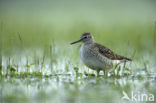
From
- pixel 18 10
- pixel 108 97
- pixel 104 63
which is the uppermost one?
pixel 18 10

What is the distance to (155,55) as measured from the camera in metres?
12.8

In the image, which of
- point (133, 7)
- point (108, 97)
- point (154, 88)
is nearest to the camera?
point (108, 97)

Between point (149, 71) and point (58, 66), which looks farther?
point (58, 66)

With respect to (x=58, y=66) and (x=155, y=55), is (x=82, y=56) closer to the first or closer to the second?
(x=58, y=66)

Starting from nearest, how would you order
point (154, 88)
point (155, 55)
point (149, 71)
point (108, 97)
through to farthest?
1. point (108, 97)
2. point (154, 88)
3. point (149, 71)
4. point (155, 55)

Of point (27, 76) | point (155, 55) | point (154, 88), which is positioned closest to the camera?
point (154, 88)

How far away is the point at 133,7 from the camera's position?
38562 millimetres

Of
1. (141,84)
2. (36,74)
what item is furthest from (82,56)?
(141,84)

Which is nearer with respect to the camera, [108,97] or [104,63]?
[108,97]

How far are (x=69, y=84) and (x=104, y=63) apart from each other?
2093 millimetres

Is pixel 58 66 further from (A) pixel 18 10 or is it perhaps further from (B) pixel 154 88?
(A) pixel 18 10

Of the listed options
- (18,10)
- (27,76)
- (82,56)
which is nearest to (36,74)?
(27,76)

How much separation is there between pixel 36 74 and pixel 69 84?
121 centimetres

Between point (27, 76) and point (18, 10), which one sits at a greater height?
point (18, 10)
